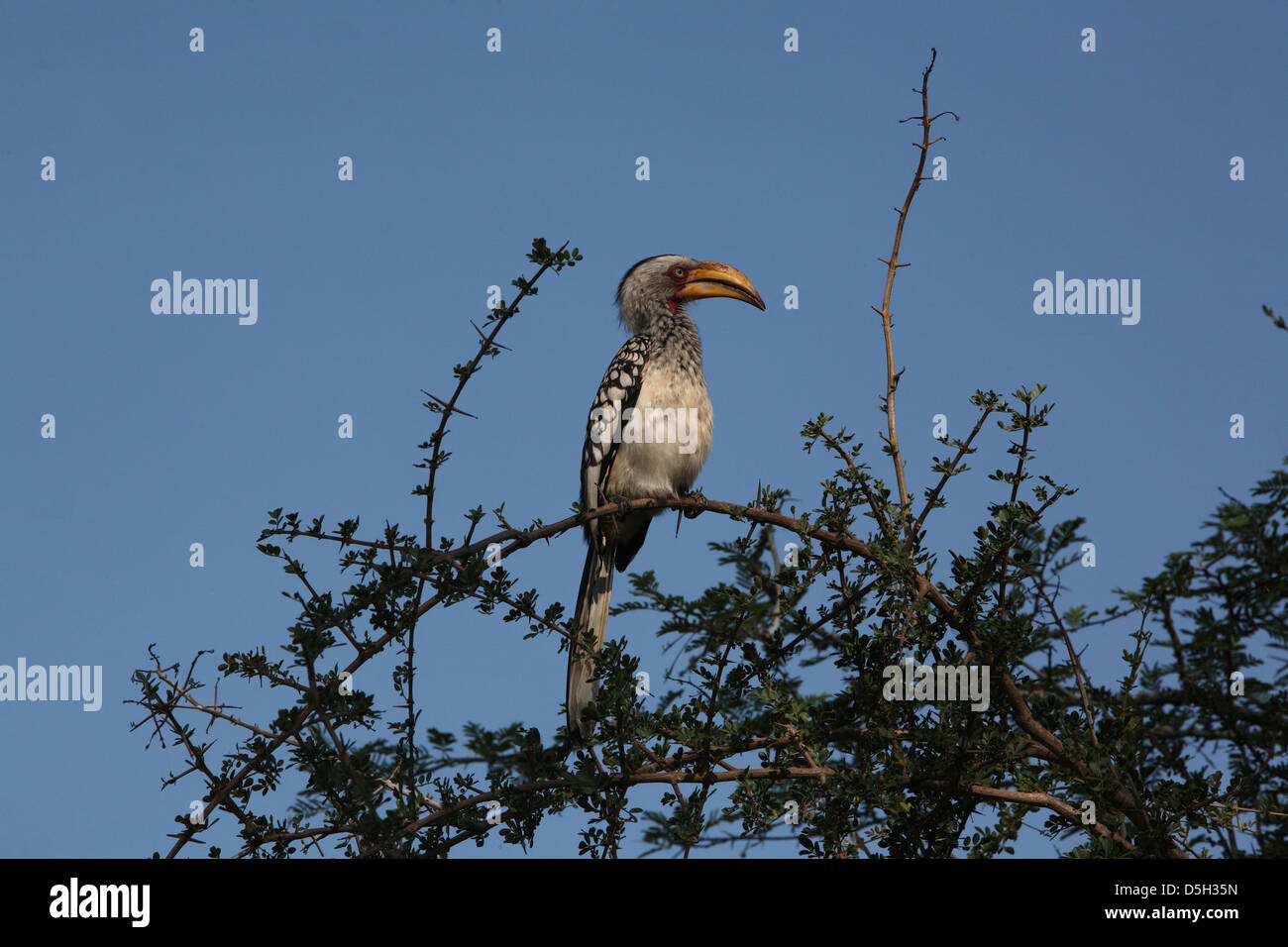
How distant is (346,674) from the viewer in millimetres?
2984

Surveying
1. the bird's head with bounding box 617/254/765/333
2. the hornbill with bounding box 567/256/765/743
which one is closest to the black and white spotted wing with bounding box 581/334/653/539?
the hornbill with bounding box 567/256/765/743

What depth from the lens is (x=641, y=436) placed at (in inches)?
207

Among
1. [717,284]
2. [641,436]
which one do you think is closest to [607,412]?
[641,436]

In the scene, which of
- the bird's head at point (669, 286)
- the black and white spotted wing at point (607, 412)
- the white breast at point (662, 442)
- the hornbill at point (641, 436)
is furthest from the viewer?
the bird's head at point (669, 286)

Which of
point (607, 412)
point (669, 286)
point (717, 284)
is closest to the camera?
point (607, 412)

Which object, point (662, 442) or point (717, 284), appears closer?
point (662, 442)

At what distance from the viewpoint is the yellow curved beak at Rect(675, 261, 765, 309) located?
580 cm

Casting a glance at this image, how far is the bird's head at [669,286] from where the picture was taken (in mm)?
5930

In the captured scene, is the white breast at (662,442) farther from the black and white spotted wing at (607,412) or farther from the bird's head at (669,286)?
the bird's head at (669,286)

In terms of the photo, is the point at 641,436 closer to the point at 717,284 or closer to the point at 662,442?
the point at 662,442

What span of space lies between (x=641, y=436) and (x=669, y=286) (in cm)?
124

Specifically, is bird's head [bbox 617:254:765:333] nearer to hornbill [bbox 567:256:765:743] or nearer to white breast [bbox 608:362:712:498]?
hornbill [bbox 567:256:765:743]

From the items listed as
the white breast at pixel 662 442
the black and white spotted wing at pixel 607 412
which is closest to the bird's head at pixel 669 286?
the black and white spotted wing at pixel 607 412
